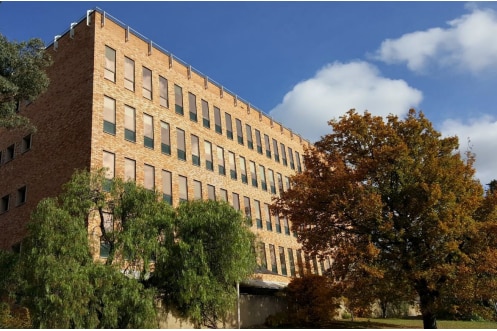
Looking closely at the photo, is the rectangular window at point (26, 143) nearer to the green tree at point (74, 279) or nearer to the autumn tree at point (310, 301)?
the green tree at point (74, 279)

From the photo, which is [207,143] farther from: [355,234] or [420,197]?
[420,197]

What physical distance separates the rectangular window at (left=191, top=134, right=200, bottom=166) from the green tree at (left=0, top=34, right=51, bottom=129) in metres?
13.8

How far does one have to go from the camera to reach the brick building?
2831 centimetres

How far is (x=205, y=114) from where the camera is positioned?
37.9 m

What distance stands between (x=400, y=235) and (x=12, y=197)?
2495 cm

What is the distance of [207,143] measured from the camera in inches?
1454

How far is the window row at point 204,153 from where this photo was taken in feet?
98.9

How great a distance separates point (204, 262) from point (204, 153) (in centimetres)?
1923

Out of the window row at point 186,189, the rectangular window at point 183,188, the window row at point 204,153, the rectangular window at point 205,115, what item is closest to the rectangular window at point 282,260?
the window row at point 186,189

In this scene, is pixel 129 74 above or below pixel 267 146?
above

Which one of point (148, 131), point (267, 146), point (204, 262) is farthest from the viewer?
point (267, 146)

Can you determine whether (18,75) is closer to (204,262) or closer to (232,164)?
(204,262)

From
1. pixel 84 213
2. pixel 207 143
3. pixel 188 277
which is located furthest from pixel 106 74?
pixel 188 277

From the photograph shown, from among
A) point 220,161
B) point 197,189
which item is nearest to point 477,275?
point 197,189
